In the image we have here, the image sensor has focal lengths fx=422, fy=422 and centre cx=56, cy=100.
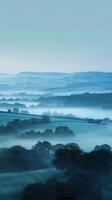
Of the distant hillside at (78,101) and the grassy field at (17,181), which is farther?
the distant hillside at (78,101)

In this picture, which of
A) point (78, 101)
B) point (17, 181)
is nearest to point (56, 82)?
→ point (78, 101)

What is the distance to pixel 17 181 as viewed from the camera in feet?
11.4

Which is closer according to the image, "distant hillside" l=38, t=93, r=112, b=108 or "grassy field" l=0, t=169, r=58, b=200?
"grassy field" l=0, t=169, r=58, b=200

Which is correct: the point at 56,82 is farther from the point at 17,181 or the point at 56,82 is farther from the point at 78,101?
the point at 17,181

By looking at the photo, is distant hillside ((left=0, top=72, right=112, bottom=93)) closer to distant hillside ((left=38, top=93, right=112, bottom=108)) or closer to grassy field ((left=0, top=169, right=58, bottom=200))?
distant hillside ((left=38, top=93, right=112, bottom=108))

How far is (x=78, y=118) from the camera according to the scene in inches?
177

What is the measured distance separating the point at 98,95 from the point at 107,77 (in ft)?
1.45

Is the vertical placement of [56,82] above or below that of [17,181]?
above

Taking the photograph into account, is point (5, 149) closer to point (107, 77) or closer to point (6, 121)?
point (6, 121)

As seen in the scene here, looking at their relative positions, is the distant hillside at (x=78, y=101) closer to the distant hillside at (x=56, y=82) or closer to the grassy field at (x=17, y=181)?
the distant hillside at (x=56, y=82)

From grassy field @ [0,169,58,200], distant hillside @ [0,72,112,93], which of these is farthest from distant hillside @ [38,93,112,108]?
grassy field @ [0,169,58,200]

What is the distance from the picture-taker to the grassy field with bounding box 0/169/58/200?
11.0 feet

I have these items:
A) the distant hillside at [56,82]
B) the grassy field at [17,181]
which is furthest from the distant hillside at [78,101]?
the grassy field at [17,181]

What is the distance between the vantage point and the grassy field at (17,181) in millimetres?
3350
